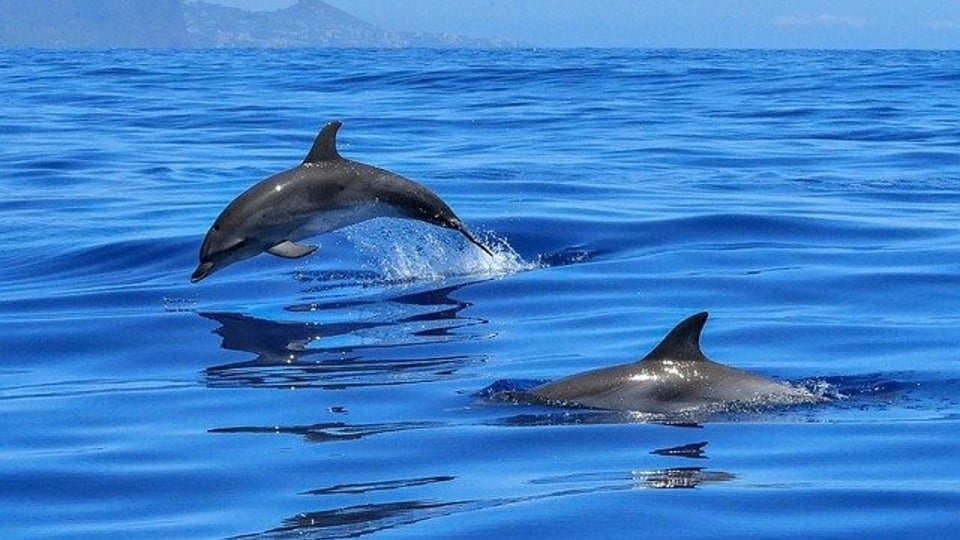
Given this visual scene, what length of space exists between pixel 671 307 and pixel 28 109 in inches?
1091

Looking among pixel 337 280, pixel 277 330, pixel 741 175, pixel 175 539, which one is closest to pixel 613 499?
pixel 175 539

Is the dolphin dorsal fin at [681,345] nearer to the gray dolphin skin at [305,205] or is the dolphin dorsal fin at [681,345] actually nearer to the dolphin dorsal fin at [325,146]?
the gray dolphin skin at [305,205]

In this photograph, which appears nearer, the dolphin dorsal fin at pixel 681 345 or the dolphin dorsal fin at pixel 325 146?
the dolphin dorsal fin at pixel 681 345

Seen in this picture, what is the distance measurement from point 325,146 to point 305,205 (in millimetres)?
420

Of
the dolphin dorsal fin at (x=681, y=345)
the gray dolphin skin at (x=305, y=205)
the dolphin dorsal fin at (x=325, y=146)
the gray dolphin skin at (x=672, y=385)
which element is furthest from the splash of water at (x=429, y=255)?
the dolphin dorsal fin at (x=681, y=345)

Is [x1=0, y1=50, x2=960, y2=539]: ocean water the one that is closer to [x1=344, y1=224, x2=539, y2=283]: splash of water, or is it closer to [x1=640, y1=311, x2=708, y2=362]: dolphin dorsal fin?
[x1=344, y1=224, x2=539, y2=283]: splash of water

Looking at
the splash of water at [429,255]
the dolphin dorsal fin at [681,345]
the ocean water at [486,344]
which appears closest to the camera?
the ocean water at [486,344]

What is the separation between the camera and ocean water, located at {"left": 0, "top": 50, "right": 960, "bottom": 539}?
25.0 feet

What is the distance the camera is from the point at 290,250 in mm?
13492

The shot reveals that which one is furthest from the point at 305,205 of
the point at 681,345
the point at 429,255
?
the point at 681,345

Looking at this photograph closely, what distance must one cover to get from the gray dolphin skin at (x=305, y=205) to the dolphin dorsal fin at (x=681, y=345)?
374 centimetres

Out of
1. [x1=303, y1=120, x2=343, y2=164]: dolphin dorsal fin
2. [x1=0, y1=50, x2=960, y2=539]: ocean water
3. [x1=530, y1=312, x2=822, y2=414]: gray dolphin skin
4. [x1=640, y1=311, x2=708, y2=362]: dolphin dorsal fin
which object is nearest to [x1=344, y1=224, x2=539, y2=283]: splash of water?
[x1=0, y1=50, x2=960, y2=539]: ocean water

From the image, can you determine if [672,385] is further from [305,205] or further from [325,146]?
[325,146]

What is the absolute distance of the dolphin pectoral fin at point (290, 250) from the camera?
43.9 ft
